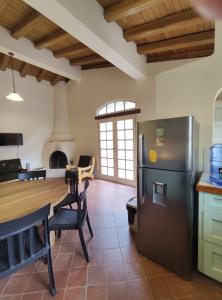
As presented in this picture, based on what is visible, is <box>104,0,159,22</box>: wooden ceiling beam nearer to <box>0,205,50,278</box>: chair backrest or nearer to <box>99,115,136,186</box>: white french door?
<box>99,115,136,186</box>: white french door

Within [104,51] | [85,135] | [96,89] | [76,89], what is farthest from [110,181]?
[104,51]

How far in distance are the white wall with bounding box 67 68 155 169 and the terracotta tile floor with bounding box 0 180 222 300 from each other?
10.5 feet

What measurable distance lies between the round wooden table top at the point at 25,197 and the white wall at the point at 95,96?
10.1 ft

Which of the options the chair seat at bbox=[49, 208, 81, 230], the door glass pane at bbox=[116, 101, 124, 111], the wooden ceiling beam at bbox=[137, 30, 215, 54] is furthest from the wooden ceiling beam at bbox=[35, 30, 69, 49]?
the chair seat at bbox=[49, 208, 81, 230]

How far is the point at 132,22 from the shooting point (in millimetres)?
2949

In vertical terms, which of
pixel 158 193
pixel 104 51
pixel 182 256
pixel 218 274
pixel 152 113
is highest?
pixel 104 51

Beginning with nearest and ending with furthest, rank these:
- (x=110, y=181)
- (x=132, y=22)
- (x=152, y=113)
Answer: (x=132, y=22) → (x=152, y=113) → (x=110, y=181)

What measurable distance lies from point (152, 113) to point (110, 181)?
7.60 ft

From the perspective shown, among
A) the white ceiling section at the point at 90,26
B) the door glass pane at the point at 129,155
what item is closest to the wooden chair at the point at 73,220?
the white ceiling section at the point at 90,26

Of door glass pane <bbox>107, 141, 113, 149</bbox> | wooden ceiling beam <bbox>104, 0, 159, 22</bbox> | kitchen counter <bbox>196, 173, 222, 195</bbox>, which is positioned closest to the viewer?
kitchen counter <bbox>196, 173, 222, 195</bbox>

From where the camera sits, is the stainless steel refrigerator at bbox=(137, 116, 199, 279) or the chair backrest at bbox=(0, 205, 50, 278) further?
the stainless steel refrigerator at bbox=(137, 116, 199, 279)

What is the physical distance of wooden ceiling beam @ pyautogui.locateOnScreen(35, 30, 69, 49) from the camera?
3279 mm

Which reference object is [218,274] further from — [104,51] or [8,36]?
[8,36]

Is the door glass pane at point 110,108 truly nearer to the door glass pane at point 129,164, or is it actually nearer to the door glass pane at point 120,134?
the door glass pane at point 120,134
